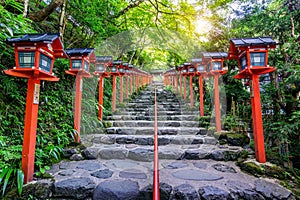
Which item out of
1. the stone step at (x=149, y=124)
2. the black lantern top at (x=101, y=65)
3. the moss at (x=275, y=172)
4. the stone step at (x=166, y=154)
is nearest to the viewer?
the moss at (x=275, y=172)

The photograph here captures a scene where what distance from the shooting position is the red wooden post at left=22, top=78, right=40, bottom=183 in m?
1.81

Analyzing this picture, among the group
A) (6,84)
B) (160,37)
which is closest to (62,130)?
(6,84)

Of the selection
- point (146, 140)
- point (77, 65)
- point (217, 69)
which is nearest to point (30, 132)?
point (77, 65)

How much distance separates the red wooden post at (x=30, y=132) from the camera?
1.81m

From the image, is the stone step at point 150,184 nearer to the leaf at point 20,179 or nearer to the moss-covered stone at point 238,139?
the leaf at point 20,179

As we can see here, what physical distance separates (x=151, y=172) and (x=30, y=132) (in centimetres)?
160

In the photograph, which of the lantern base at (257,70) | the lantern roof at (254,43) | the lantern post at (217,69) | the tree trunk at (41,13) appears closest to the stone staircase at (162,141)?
the lantern post at (217,69)

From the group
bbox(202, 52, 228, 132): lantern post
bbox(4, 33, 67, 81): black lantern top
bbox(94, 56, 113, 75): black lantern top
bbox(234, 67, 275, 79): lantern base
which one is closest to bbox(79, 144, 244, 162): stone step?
bbox(202, 52, 228, 132): lantern post

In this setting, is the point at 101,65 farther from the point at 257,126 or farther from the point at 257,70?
the point at 257,126

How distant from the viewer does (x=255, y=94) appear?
2.32m

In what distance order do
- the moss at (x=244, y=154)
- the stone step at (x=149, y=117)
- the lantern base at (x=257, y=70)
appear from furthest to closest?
1. the stone step at (x=149, y=117)
2. the moss at (x=244, y=154)
3. the lantern base at (x=257, y=70)

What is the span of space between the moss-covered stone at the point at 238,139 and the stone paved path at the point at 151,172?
194 mm

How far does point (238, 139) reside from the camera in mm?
3000

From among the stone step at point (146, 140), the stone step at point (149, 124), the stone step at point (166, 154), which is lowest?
the stone step at point (166, 154)
